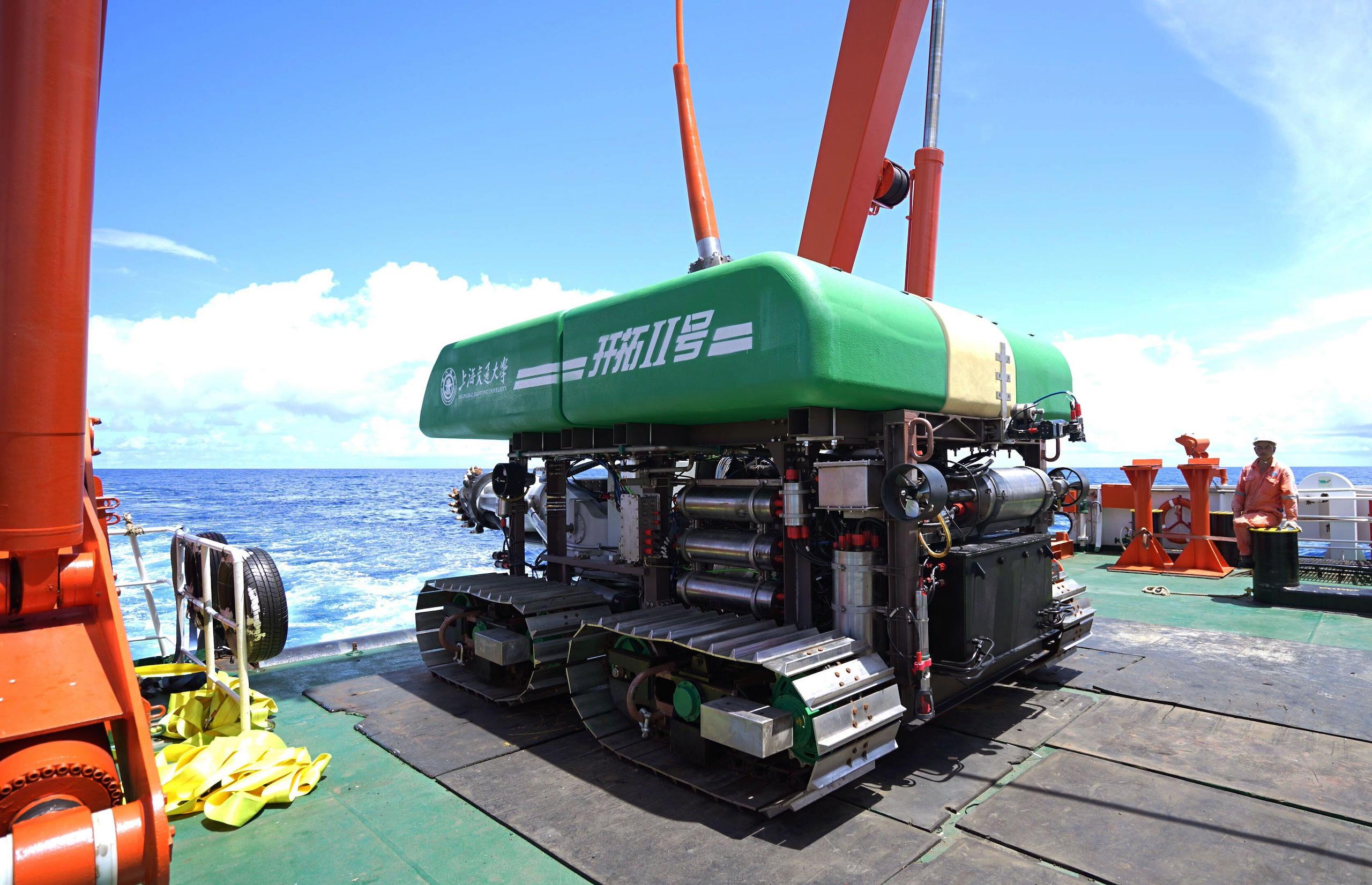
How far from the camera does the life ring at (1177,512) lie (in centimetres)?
1365

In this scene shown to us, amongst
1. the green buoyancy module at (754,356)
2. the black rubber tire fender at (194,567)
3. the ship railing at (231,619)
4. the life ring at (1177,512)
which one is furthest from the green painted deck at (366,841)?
the life ring at (1177,512)

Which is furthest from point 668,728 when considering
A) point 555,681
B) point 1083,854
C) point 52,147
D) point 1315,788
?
point 52,147

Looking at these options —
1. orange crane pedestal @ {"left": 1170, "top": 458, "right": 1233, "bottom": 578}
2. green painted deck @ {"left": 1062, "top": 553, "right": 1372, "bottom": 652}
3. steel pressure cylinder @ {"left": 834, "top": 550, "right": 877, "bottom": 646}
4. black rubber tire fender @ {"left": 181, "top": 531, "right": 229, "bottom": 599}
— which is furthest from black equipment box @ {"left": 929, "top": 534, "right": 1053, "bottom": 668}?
orange crane pedestal @ {"left": 1170, "top": 458, "right": 1233, "bottom": 578}

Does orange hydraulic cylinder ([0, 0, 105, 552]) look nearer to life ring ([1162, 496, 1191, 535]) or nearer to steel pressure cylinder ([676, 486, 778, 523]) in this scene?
steel pressure cylinder ([676, 486, 778, 523])

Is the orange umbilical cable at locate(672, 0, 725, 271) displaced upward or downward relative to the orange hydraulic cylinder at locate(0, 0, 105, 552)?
upward

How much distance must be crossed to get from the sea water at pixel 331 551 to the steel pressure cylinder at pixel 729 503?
353 centimetres

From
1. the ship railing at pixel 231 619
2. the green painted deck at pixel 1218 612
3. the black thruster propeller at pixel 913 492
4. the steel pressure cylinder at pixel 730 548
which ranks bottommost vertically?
the green painted deck at pixel 1218 612

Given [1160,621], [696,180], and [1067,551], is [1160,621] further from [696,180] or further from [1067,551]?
[696,180]

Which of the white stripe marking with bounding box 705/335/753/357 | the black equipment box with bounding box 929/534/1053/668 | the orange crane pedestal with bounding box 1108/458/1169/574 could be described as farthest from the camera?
the orange crane pedestal with bounding box 1108/458/1169/574

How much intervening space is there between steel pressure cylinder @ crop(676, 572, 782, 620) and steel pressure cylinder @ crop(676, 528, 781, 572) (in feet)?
0.42

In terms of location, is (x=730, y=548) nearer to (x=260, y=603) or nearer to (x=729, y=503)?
(x=729, y=503)

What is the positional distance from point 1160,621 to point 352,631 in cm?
1250

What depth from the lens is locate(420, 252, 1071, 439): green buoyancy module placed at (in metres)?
4.41

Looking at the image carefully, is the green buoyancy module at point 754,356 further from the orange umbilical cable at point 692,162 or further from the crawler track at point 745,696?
the orange umbilical cable at point 692,162
